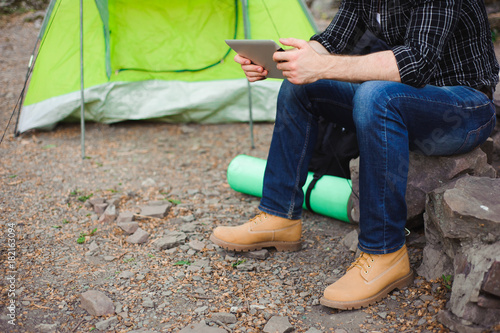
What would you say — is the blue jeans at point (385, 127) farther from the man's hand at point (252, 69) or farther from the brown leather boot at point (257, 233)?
the brown leather boot at point (257, 233)

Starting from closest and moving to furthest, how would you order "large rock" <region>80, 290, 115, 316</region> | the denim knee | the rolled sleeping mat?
the denim knee → "large rock" <region>80, 290, 115, 316</region> → the rolled sleeping mat

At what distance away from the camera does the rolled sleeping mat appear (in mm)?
2363

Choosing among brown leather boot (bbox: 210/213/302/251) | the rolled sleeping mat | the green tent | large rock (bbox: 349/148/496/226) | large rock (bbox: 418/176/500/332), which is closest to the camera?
large rock (bbox: 418/176/500/332)

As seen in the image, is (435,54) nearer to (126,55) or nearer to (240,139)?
(240,139)

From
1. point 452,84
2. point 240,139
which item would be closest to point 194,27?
point 240,139

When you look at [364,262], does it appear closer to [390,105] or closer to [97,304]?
[390,105]

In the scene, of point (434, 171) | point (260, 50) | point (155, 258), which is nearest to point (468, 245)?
point (434, 171)

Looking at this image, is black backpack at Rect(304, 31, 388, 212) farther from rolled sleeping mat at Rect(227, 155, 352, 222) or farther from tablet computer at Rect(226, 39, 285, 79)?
tablet computer at Rect(226, 39, 285, 79)

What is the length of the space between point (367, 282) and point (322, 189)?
781 mm

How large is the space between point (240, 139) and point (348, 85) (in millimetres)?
1901

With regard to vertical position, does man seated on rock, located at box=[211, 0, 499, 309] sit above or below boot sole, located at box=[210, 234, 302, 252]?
above

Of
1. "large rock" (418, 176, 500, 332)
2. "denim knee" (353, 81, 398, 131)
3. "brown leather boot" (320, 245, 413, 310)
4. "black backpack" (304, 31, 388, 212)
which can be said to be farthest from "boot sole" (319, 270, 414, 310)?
"black backpack" (304, 31, 388, 212)

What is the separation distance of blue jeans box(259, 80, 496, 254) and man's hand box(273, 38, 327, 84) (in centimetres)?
17

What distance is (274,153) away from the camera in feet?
6.70
